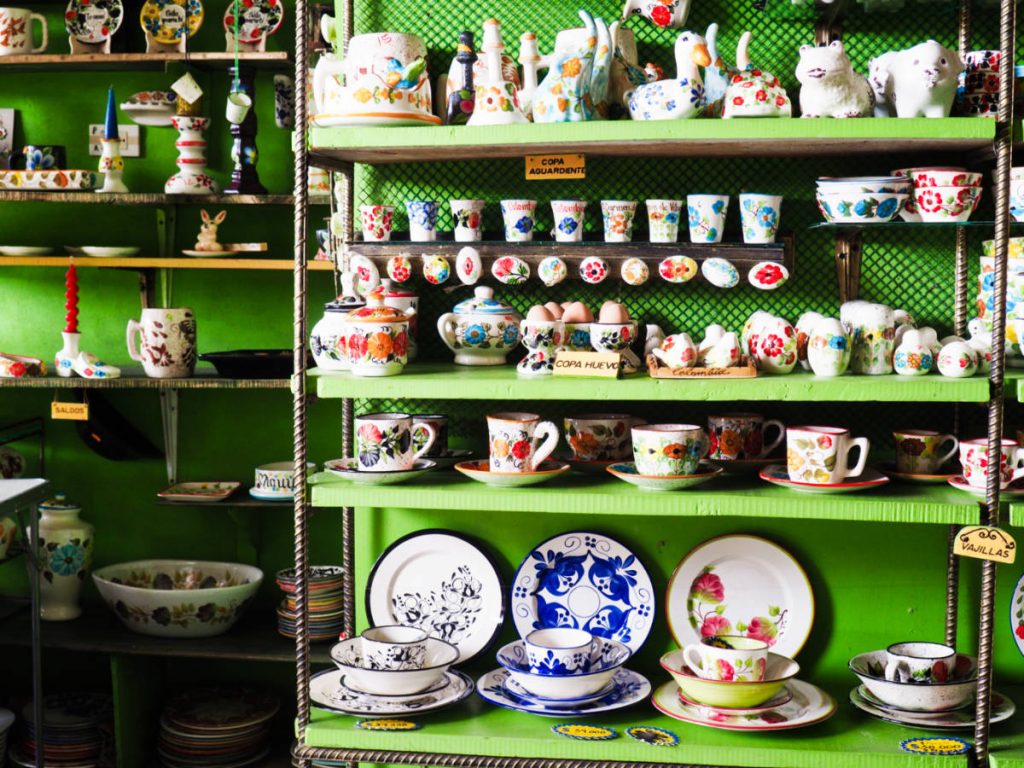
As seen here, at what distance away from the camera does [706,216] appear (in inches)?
82.1

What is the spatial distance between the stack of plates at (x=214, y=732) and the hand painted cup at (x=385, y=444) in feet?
4.39

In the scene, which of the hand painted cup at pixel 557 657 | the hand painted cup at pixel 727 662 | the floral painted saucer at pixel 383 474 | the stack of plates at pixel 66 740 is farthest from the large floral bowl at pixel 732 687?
the stack of plates at pixel 66 740

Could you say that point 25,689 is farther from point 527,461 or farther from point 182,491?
point 527,461

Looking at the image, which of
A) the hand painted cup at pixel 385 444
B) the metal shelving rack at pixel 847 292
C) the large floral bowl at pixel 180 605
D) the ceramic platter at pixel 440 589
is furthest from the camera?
the large floral bowl at pixel 180 605

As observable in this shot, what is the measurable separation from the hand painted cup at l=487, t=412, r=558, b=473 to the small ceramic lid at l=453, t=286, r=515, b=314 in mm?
208

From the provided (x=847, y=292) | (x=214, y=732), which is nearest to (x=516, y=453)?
(x=847, y=292)

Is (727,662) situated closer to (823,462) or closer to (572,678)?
(572,678)

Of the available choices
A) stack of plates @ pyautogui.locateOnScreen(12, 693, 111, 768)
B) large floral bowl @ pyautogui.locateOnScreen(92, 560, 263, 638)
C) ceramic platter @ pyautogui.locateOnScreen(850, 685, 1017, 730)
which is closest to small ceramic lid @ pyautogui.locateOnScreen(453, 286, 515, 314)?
ceramic platter @ pyautogui.locateOnScreen(850, 685, 1017, 730)

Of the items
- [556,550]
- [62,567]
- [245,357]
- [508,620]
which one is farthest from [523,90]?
[62,567]

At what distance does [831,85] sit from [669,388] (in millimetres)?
564

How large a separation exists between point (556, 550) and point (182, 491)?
1372 mm

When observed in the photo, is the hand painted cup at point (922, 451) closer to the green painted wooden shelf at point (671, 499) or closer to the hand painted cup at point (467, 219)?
the green painted wooden shelf at point (671, 499)

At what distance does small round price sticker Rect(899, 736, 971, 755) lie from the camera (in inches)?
73.7

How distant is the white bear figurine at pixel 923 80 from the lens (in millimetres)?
1887
